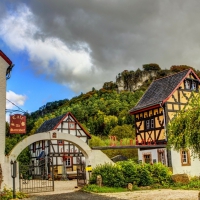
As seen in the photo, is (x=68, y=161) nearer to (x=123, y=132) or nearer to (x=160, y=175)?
(x=123, y=132)

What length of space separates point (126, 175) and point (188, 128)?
21.2ft

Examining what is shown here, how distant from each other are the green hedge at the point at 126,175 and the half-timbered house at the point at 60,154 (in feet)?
39.4

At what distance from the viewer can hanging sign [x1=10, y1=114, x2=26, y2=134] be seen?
14.8 m

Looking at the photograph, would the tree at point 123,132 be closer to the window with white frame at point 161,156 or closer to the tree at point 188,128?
the window with white frame at point 161,156

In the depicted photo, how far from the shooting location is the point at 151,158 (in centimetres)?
2512

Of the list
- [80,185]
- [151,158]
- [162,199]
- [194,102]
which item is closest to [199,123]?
[194,102]

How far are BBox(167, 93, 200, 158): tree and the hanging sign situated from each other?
23.4 ft

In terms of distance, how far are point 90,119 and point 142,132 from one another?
26140 millimetres

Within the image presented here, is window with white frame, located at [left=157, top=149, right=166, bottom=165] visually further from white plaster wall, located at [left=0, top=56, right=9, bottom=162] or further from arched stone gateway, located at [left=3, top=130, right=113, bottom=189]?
white plaster wall, located at [left=0, top=56, right=9, bottom=162]

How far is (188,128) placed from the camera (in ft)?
38.2

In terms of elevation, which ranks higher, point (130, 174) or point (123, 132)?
point (123, 132)

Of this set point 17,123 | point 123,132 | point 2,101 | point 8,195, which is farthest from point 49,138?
point 123,132

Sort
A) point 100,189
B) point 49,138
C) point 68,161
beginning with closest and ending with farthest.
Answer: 1. point 100,189
2. point 49,138
3. point 68,161

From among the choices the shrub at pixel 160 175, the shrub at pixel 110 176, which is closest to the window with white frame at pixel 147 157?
the shrub at pixel 160 175
